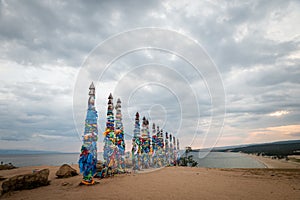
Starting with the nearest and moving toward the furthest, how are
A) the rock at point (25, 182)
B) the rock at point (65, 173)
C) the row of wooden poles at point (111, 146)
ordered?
the rock at point (25, 182) → the row of wooden poles at point (111, 146) → the rock at point (65, 173)

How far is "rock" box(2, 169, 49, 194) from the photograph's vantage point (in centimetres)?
1416

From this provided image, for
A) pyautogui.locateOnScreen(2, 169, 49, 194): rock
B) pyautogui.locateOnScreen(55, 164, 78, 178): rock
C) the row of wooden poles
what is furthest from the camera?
pyautogui.locateOnScreen(55, 164, 78, 178): rock

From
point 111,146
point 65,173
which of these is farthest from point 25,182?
point 111,146

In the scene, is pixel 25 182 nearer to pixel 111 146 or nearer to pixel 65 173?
pixel 65 173

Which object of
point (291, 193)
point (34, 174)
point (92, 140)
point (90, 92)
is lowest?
point (291, 193)

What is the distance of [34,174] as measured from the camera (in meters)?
15.5

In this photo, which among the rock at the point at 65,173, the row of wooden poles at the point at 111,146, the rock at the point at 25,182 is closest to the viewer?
the rock at the point at 25,182

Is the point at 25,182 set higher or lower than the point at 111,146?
lower

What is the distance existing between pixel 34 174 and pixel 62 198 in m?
5.78

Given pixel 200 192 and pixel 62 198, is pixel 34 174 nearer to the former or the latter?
pixel 62 198

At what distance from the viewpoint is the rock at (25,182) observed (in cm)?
1416

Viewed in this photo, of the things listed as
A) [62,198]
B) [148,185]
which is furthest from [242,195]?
[62,198]

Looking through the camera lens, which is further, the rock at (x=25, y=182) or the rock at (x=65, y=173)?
the rock at (x=65, y=173)

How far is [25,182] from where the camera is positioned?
14648 millimetres
